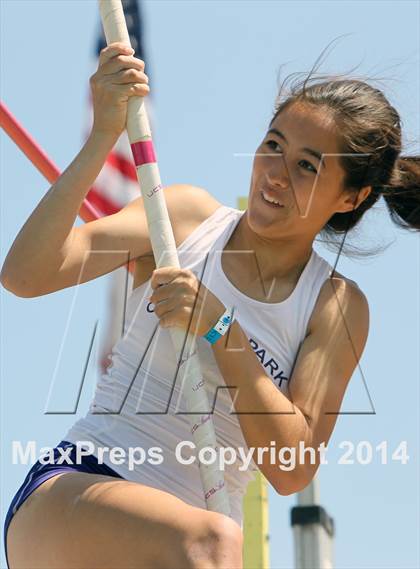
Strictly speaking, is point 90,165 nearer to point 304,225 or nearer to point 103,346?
point 304,225

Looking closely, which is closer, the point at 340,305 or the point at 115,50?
the point at 115,50

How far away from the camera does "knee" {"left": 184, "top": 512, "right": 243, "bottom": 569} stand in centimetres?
285

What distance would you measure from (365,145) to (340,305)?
524mm

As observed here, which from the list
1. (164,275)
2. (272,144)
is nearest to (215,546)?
(164,275)

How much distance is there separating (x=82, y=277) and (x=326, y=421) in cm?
83

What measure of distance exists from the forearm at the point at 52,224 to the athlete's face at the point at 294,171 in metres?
0.52

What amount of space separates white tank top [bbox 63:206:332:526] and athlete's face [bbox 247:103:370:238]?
0.17 metres

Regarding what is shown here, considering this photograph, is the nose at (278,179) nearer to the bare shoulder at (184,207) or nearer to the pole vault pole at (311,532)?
the bare shoulder at (184,207)

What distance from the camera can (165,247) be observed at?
3.40 metres

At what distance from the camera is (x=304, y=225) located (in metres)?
3.81

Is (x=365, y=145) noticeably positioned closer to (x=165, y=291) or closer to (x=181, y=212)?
(x=181, y=212)

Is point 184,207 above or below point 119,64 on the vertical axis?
below

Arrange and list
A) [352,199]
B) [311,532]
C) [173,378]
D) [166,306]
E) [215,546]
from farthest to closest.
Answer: [311,532]
[352,199]
[173,378]
[166,306]
[215,546]

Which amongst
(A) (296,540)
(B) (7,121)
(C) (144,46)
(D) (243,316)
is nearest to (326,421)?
(D) (243,316)
